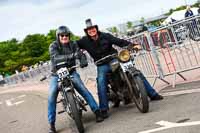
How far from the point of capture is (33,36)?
391ft

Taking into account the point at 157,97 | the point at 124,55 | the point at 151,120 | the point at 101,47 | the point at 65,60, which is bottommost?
the point at 151,120

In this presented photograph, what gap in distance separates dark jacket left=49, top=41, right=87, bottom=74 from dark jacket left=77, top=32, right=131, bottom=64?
0.99 ft

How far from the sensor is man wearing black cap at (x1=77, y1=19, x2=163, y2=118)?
30.2 feet

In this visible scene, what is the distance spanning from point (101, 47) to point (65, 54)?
728 millimetres

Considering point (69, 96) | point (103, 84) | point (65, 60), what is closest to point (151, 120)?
point (69, 96)

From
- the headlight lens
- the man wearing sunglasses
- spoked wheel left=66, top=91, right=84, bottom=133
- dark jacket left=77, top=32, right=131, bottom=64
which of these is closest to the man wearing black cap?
dark jacket left=77, top=32, right=131, bottom=64

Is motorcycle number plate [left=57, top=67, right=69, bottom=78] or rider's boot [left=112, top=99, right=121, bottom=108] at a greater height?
motorcycle number plate [left=57, top=67, right=69, bottom=78]

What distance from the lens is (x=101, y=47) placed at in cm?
937

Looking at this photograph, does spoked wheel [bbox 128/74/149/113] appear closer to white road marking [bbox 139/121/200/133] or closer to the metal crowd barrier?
white road marking [bbox 139/121/200/133]

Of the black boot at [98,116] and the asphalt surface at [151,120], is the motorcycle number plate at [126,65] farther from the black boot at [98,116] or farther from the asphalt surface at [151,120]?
the black boot at [98,116]

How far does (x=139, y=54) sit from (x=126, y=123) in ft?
14.2

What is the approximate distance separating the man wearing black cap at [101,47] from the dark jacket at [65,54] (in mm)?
329

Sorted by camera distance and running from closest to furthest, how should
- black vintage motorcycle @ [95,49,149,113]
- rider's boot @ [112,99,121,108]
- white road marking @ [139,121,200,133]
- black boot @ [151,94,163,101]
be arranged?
white road marking @ [139,121,200,133] < black vintage motorcycle @ [95,49,149,113] < black boot @ [151,94,163,101] < rider's boot @ [112,99,121,108]

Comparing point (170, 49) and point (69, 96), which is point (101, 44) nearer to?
point (69, 96)
